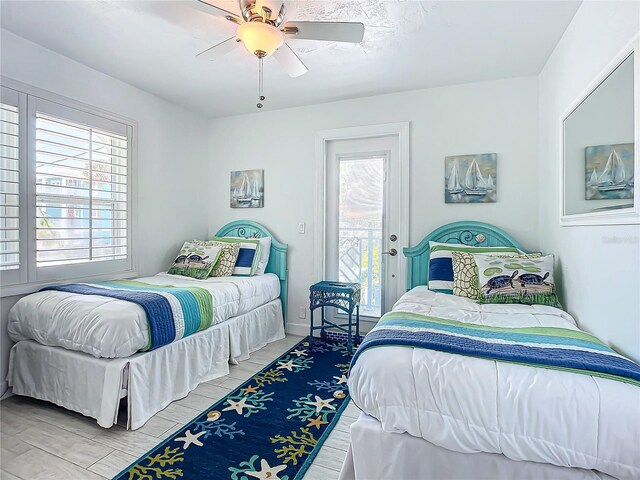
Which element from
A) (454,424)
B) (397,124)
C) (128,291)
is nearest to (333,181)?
(397,124)

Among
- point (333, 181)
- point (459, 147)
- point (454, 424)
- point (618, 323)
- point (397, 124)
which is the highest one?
point (397, 124)

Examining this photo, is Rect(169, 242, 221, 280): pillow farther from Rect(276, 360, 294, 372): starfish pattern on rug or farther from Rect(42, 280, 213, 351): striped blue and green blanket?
Rect(276, 360, 294, 372): starfish pattern on rug

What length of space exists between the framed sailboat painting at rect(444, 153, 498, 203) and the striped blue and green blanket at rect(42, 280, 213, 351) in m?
2.38

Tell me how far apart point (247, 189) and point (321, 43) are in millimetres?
1986

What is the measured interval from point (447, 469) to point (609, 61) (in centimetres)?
199

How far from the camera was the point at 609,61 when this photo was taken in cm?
161

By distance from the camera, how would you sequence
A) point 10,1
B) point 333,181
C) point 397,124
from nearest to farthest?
point 10,1
point 397,124
point 333,181

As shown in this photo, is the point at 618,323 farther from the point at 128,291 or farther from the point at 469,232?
the point at 128,291

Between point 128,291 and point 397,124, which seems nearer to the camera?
point 128,291

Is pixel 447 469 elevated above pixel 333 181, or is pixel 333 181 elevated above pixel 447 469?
pixel 333 181

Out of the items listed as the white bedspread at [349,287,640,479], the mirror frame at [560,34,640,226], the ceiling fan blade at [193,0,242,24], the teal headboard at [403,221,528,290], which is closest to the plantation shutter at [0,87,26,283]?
the ceiling fan blade at [193,0,242,24]

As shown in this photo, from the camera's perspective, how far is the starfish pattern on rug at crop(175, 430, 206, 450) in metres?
1.83

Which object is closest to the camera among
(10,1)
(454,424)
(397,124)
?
(454,424)

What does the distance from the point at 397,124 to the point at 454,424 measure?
111 inches
